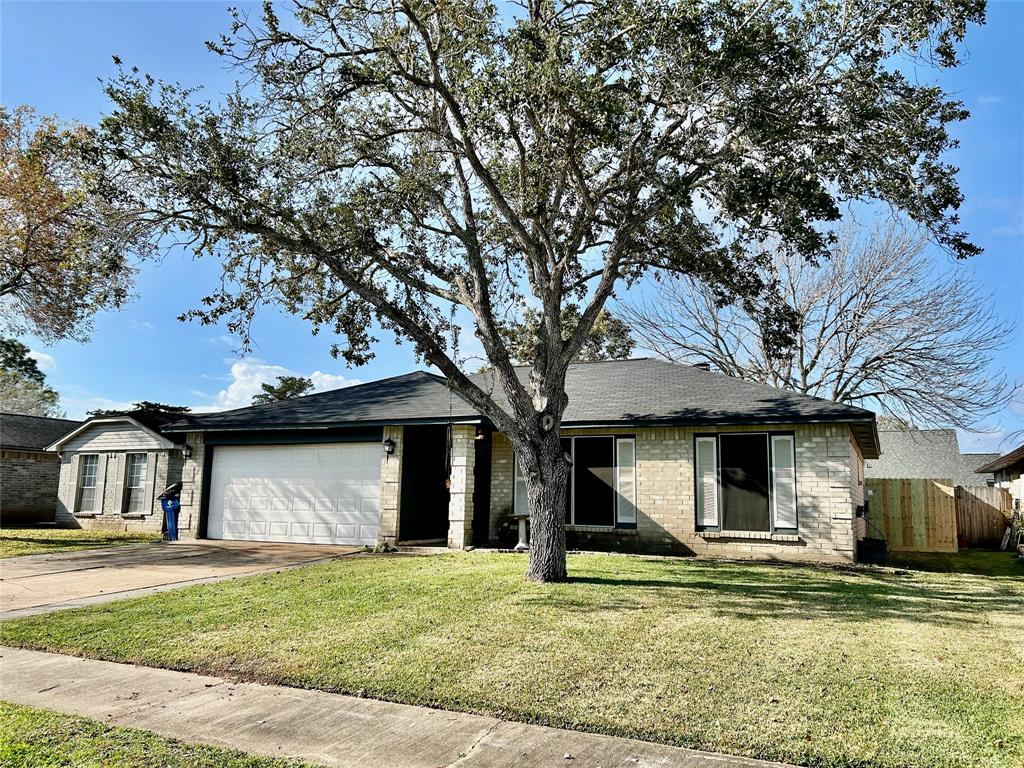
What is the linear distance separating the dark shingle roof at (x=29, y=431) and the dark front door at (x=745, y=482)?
24.3m

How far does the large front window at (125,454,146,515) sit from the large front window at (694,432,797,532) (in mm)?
16976

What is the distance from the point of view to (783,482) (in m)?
13.2

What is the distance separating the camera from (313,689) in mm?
5211

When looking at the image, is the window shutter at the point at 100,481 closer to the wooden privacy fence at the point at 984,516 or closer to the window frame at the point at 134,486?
the window frame at the point at 134,486

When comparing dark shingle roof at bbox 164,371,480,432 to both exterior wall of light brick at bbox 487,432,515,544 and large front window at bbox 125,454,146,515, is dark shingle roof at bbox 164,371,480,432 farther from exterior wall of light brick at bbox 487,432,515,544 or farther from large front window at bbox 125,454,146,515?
large front window at bbox 125,454,146,515

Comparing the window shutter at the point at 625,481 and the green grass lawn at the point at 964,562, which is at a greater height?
the window shutter at the point at 625,481

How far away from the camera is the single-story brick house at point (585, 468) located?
43.0 feet

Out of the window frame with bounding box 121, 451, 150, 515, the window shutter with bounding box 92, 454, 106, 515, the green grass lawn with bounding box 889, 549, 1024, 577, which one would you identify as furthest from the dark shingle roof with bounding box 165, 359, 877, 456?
the window shutter with bounding box 92, 454, 106, 515

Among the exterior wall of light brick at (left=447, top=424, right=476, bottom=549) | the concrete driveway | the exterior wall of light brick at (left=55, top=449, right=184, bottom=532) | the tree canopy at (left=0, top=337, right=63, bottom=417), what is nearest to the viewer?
the concrete driveway

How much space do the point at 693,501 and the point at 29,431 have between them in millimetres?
25609

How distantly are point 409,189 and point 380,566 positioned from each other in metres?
6.36

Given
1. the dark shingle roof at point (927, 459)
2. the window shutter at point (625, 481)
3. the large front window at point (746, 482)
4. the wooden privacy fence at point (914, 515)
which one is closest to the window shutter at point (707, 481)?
the large front window at point (746, 482)

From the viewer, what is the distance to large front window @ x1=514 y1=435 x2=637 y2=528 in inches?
564

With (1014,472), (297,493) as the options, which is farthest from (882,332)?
(297,493)
